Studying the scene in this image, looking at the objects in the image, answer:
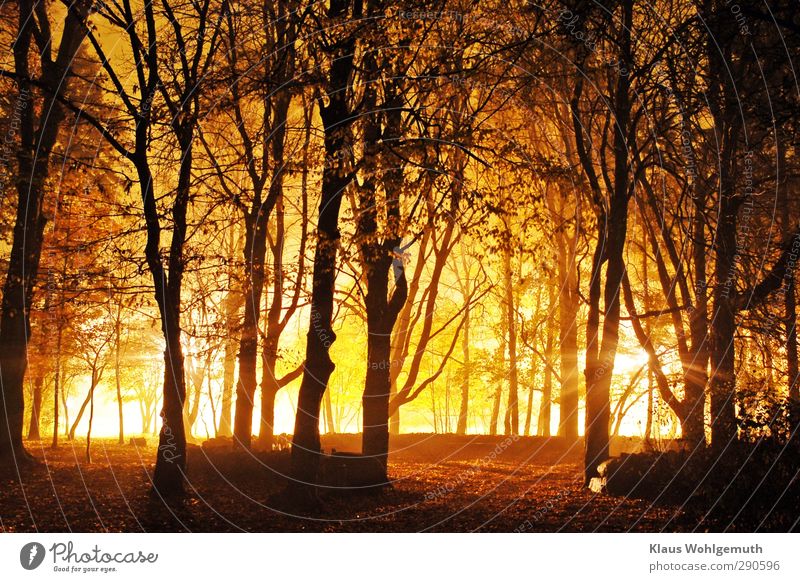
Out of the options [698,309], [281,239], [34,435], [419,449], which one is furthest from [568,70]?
[34,435]

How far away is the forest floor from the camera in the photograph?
11.5m

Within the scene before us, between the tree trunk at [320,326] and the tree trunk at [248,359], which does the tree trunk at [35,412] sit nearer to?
the tree trunk at [248,359]

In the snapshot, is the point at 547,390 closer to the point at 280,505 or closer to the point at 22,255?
the point at 280,505

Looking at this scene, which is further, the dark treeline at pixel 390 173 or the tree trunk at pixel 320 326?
the tree trunk at pixel 320 326

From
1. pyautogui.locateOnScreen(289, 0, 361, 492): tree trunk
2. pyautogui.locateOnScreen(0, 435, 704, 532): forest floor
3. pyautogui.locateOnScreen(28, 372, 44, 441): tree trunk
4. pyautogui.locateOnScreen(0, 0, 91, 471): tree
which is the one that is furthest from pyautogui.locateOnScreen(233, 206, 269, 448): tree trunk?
pyautogui.locateOnScreen(28, 372, 44, 441): tree trunk

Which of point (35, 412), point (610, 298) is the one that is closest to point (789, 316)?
point (610, 298)

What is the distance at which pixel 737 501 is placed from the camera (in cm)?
987

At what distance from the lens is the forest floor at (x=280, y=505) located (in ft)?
37.8

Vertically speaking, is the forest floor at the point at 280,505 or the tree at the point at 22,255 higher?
the tree at the point at 22,255

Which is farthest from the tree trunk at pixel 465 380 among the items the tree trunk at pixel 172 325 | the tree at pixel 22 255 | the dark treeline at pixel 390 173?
the tree trunk at pixel 172 325

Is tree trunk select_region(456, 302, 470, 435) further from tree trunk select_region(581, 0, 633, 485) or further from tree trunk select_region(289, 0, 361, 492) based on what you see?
tree trunk select_region(289, 0, 361, 492)

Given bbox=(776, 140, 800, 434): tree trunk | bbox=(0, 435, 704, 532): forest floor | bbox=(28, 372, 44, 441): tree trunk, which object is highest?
bbox=(776, 140, 800, 434): tree trunk

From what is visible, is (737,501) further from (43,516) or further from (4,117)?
(4,117)

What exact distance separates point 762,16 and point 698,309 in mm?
8273
